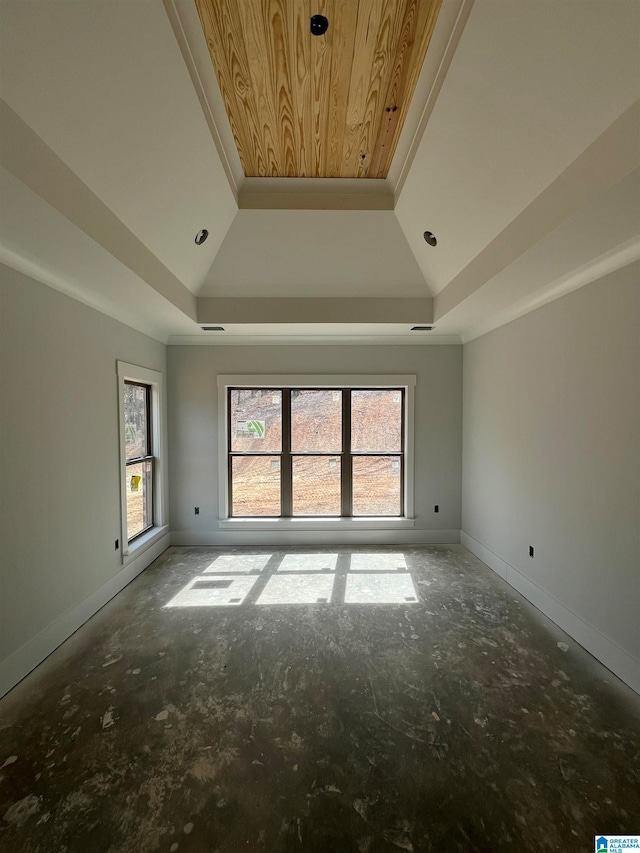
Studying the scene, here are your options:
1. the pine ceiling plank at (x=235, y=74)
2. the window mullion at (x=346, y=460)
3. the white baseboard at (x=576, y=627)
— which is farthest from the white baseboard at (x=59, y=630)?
the white baseboard at (x=576, y=627)

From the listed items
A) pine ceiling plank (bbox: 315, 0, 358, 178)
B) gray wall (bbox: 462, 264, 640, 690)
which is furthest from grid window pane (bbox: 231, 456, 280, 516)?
pine ceiling plank (bbox: 315, 0, 358, 178)

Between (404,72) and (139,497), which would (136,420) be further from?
(404,72)

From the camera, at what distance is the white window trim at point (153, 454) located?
3334mm

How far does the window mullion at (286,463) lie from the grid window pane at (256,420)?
70 mm

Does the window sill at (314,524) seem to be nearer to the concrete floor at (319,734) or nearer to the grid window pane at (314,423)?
the grid window pane at (314,423)

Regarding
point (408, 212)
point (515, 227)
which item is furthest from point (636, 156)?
point (408, 212)

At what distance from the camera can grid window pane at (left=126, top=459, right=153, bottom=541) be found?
3.76m

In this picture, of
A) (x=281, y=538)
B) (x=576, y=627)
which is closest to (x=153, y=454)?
(x=281, y=538)

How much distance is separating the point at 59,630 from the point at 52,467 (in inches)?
47.5

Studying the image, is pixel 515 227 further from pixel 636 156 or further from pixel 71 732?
pixel 71 732

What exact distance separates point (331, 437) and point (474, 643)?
2724 mm

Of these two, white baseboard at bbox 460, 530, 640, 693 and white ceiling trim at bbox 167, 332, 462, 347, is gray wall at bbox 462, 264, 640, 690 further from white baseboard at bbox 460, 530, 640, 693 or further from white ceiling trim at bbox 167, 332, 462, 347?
white ceiling trim at bbox 167, 332, 462, 347

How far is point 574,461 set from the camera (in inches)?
102

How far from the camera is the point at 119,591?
326 centimetres
